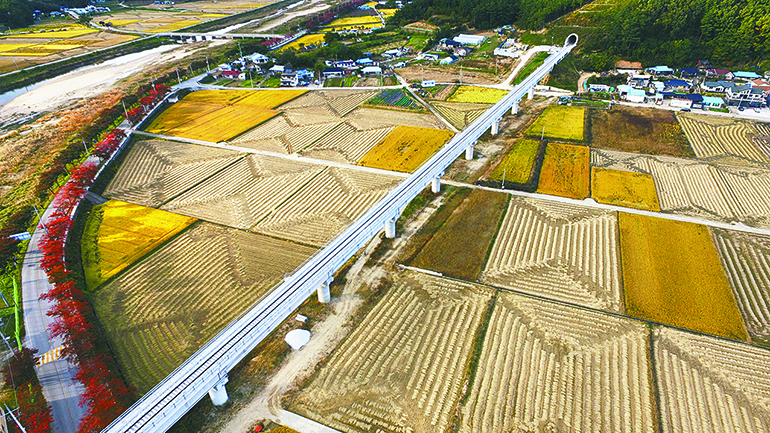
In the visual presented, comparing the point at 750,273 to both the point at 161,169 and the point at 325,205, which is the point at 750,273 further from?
the point at 161,169

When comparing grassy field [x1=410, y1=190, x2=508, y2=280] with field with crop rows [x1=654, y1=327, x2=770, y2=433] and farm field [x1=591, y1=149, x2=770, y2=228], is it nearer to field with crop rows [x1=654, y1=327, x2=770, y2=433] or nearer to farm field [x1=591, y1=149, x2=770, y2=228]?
field with crop rows [x1=654, y1=327, x2=770, y2=433]

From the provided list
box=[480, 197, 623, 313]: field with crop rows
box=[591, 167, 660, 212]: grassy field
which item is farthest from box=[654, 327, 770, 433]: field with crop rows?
box=[591, 167, 660, 212]: grassy field

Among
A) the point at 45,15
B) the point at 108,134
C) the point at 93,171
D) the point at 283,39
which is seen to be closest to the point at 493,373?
the point at 93,171

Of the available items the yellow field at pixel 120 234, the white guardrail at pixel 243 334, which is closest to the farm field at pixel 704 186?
the white guardrail at pixel 243 334

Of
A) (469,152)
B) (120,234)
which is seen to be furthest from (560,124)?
(120,234)

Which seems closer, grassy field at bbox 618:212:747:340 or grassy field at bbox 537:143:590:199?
grassy field at bbox 618:212:747:340
